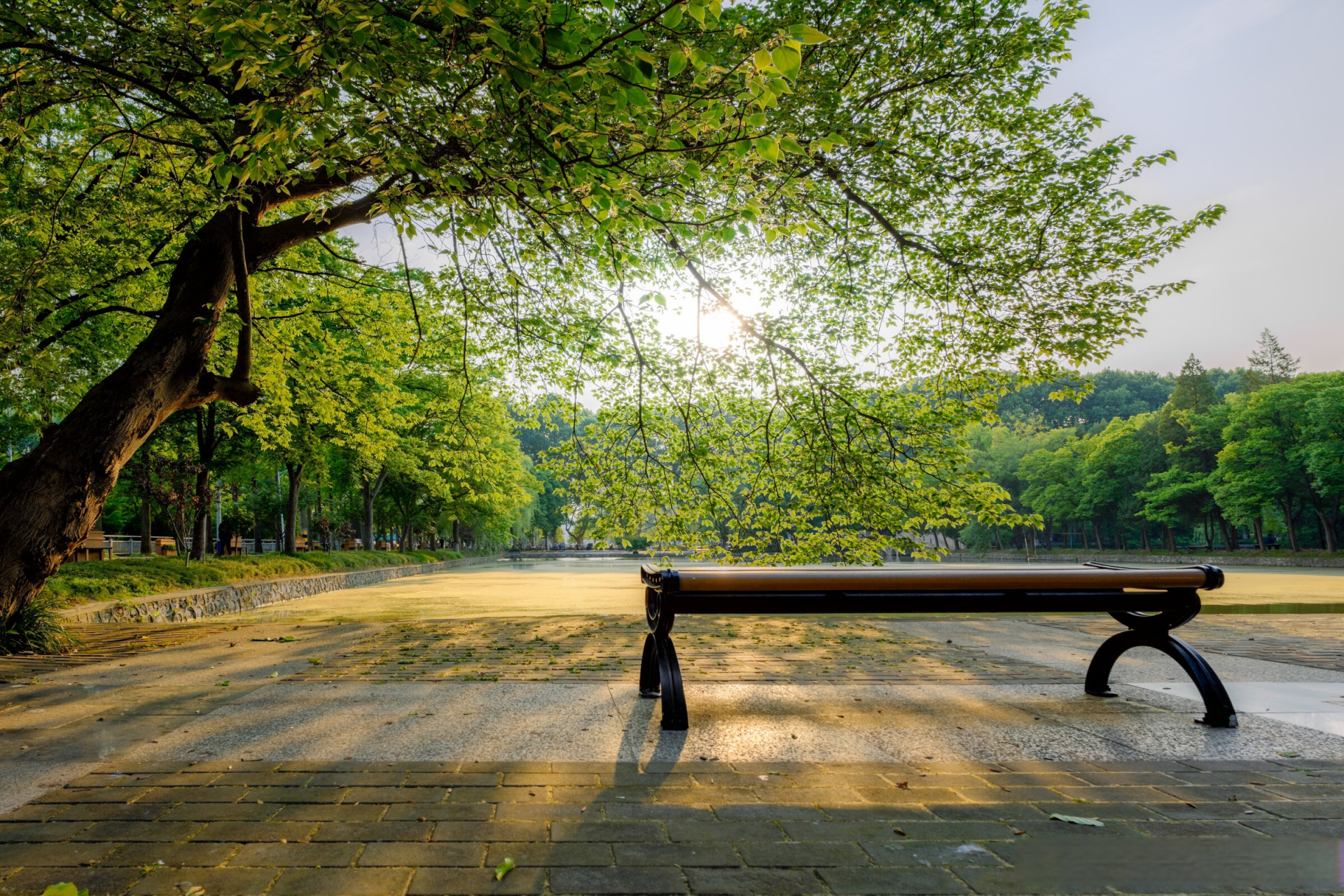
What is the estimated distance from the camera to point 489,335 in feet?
32.2

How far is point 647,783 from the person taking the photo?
3.06 meters

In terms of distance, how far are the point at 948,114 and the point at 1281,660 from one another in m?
7.54

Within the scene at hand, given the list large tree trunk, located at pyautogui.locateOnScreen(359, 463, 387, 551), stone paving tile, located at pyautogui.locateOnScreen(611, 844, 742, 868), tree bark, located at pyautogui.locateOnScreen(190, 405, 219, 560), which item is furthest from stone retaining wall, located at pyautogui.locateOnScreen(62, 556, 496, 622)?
stone paving tile, located at pyautogui.locateOnScreen(611, 844, 742, 868)

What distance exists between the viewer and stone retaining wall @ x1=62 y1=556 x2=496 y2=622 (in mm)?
10180

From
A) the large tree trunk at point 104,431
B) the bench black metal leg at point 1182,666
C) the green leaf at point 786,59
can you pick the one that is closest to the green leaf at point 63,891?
the green leaf at point 786,59

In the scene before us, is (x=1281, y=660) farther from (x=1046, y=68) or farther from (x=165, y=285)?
(x=165, y=285)

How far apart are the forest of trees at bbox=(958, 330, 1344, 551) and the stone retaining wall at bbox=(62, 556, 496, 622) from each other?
87.5 ft

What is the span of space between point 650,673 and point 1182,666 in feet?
11.8

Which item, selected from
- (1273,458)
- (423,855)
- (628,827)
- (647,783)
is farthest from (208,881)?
(1273,458)

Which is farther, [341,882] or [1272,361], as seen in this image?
[1272,361]

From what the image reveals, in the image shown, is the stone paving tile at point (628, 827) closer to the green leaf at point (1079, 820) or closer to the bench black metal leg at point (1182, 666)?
the green leaf at point (1079, 820)

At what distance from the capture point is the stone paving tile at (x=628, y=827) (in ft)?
7.14

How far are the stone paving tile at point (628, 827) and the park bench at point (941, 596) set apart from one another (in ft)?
3.17

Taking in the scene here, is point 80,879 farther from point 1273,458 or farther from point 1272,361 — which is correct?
point 1272,361
